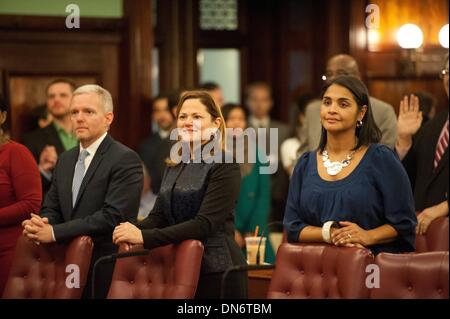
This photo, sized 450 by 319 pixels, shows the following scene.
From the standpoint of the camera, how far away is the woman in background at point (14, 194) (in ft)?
16.4

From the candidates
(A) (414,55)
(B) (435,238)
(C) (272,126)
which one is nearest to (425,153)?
(B) (435,238)

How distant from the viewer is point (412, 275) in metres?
3.73

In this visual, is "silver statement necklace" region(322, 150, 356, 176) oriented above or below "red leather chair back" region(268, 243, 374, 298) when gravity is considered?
above

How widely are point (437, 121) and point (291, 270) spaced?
1.76 m

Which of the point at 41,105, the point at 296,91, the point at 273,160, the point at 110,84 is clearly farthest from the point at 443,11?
the point at 41,105

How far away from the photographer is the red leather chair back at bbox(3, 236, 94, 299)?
14.6ft

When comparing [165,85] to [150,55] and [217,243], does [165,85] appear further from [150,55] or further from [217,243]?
[217,243]

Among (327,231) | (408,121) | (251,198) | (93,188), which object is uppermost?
(408,121)

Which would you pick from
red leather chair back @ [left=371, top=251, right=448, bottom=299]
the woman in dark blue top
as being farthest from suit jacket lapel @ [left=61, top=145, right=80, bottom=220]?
red leather chair back @ [left=371, top=251, right=448, bottom=299]

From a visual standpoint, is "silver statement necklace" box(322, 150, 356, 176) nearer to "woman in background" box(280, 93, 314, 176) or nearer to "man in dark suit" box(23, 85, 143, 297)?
"man in dark suit" box(23, 85, 143, 297)

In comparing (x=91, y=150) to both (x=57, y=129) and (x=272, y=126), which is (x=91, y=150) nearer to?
(x=57, y=129)

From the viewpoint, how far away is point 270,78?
10297 millimetres

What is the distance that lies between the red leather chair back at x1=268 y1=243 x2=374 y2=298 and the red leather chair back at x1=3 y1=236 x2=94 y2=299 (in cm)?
91

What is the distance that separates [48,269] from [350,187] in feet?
4.75
